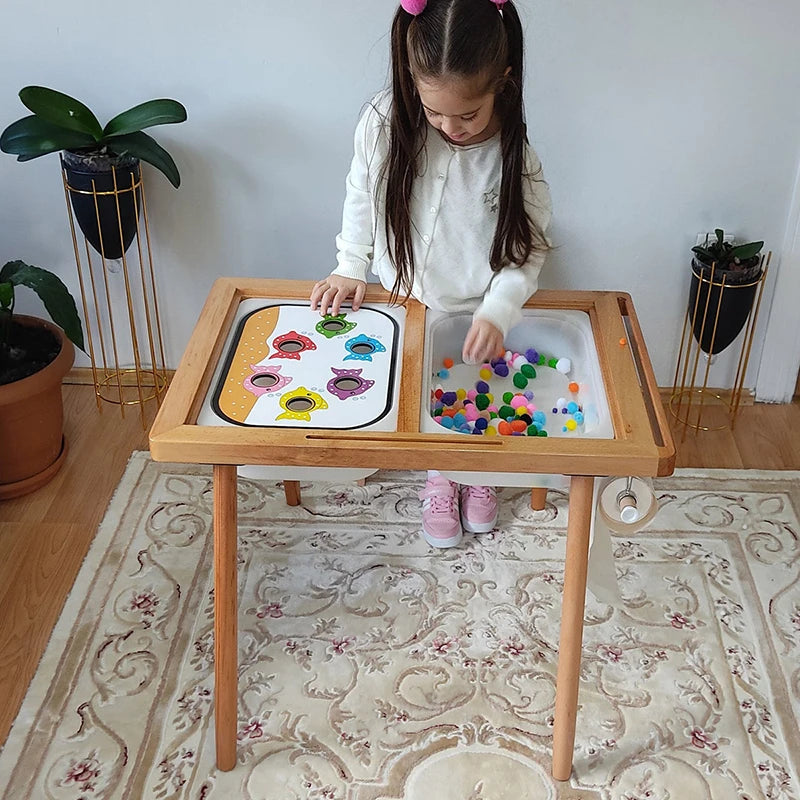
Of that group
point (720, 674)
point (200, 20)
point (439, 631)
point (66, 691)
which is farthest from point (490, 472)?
→ point (200, 20)

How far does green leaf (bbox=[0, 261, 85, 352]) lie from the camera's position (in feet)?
5.76

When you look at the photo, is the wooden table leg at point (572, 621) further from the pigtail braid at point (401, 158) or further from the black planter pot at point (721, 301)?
the black planter pot at point (721, 301)

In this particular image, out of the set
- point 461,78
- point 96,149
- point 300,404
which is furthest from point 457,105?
point 96,149

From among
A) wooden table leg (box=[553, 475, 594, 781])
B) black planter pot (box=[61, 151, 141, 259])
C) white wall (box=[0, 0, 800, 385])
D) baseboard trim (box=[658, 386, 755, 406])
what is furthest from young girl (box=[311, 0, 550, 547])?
baseboard trim (box=[658, 386, 755, 406])

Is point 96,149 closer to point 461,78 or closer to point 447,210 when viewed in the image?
point 447,210

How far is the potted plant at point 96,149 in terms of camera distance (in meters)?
1.75

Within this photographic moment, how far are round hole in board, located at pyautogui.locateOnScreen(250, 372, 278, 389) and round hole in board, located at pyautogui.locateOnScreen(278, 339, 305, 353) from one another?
66 millimetres

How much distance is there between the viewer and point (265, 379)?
51.0 inches

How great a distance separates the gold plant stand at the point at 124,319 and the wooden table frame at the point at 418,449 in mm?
656

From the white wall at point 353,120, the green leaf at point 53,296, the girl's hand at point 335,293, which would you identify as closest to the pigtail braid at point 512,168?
the girl's hand at point 335,293

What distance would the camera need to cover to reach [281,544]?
1768 mm

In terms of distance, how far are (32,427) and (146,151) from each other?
565 mm

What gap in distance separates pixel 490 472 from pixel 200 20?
112cm

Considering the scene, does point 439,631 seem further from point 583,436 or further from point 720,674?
point 583,436
